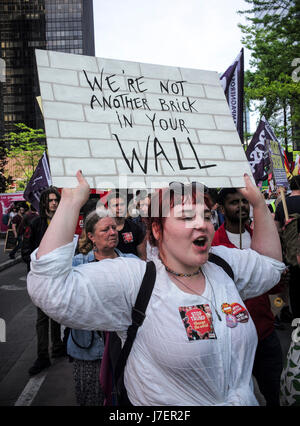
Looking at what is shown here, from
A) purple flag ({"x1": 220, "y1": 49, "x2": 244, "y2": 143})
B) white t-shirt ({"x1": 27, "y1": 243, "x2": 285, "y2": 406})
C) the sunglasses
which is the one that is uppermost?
purple flag ({"x1": 220, "y1": 49, "x2": 244, "y2": 143})

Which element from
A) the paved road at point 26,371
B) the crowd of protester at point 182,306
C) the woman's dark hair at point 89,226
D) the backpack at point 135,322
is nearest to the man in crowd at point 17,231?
the paved road at point 26,371

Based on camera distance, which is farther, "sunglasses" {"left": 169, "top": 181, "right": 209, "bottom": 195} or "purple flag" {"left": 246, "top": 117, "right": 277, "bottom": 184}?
"purple flag" {"left": 246, "top": 117, "right": 277, "bottom": 184}

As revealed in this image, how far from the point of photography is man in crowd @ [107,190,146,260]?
4.17 metres

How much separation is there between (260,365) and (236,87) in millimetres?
2301

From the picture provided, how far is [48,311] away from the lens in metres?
1.34

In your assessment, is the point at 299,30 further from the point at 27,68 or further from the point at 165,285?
the point at 27,68

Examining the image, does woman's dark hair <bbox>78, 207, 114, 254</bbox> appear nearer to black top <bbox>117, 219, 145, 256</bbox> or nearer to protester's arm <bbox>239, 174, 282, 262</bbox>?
black top <bbox>117, 219, 145, 256</bbox>

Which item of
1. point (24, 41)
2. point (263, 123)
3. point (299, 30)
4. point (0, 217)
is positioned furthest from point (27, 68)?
point (263, 123)

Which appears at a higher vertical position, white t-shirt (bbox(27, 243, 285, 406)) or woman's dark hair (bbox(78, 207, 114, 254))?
woman's dark hair (bbox(78, 207, 114, 254))

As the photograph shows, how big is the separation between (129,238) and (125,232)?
84 mm

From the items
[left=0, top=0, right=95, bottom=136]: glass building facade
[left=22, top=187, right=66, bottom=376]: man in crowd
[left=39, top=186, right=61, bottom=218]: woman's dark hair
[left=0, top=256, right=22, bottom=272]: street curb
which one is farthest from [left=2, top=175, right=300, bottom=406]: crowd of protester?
[left=0, top=0, right=95, bottom=136]: glass building facade

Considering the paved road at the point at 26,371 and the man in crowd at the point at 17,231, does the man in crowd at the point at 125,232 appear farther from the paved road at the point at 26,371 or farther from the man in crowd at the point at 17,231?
the man in crowd at the point at 17,231

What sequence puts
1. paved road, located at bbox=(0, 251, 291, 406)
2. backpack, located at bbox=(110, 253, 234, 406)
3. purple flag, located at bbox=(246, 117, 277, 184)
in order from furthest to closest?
purple flag, located at bbox=(246, 117, 277, 184) < paved road, located at bbox=(0, 251, 291, 406) < backpack, located at bbox=(110, 253, 234, 406)

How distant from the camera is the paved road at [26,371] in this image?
3.51 meters
